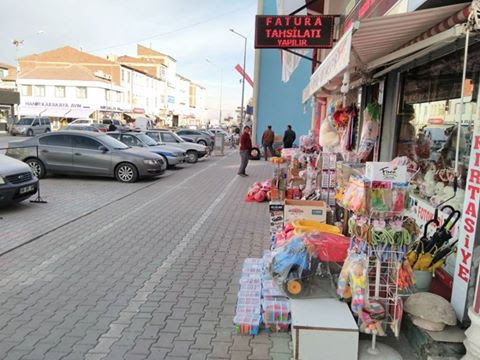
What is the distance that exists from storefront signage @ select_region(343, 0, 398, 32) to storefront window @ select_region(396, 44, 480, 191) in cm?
110

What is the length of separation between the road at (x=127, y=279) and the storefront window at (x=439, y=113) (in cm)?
276

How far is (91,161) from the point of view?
12.6 meters

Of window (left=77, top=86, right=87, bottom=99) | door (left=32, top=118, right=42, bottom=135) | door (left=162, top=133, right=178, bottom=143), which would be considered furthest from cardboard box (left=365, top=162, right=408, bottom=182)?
window (left=77, top=86, right=87, bottom=99)

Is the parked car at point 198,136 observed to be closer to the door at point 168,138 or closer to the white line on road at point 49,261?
the door at point 168,138

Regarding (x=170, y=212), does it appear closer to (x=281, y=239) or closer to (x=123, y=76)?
(x=281, y=239)

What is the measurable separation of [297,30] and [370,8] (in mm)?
1589

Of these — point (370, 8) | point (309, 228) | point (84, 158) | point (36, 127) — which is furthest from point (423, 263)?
point (36, 127)

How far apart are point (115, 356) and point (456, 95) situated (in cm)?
462

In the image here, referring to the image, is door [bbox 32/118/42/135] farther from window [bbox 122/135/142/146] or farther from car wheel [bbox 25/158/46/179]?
car wheel [bbox 25/158/46/179]

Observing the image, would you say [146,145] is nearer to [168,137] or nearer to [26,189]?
[168,137]

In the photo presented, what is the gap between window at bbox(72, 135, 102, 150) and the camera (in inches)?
502

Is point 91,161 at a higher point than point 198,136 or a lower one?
lower

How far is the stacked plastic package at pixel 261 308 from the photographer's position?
11.9 feet

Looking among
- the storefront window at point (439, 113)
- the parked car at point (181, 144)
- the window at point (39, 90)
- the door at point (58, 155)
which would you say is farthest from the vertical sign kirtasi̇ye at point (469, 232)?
the window at point (39, 90)
